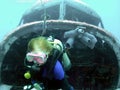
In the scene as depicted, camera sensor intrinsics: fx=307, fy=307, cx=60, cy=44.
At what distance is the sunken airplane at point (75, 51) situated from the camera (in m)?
5.65

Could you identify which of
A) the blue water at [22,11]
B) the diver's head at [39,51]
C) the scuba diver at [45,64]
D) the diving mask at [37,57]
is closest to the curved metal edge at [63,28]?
the scuba diver at [45,64]

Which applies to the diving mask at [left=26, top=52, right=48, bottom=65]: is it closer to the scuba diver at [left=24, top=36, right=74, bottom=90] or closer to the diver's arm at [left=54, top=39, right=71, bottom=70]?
the scuba diver at [left=24, top=36, right=74, bottom=90]

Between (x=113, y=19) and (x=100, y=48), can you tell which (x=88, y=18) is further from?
(x=113, y=19)

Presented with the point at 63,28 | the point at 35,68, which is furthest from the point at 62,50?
the point at 63,28

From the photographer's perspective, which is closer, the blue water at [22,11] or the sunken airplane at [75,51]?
the sunken airplane at [75,51]

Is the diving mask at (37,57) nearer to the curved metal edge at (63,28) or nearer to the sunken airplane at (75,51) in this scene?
the sunken airplane at (75,51)

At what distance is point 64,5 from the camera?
7.09 metres

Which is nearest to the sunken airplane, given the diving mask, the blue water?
the diving mask

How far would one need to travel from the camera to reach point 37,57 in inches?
149

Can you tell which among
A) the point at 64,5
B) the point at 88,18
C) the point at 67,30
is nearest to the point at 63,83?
the point at 67,30

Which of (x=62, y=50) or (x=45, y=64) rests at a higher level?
(x=62, y=50)

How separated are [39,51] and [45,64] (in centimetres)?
21

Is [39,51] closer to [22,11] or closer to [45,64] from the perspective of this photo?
[45,64]

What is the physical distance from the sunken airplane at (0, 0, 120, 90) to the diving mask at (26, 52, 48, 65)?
1.58m
